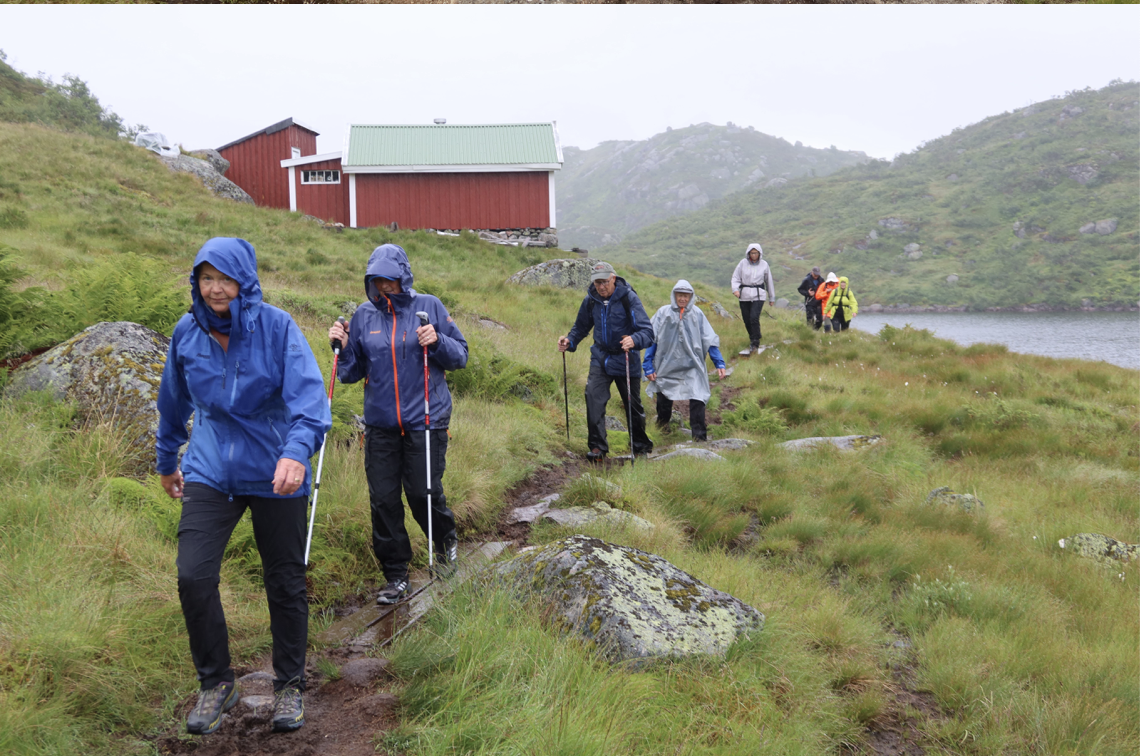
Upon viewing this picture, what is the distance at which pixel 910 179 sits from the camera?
6304 inches

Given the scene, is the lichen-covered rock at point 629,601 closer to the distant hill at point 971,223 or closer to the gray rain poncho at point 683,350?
the gray rain poncho at point 683,350

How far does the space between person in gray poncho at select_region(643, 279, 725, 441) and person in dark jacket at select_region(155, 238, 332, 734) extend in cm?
651

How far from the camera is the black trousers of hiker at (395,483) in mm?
4891

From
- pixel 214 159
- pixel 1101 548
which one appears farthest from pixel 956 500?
pixel 214 159

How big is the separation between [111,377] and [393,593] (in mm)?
2948

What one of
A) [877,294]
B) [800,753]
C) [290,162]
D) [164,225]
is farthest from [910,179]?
[800,753]

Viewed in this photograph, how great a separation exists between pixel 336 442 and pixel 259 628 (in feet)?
8.37

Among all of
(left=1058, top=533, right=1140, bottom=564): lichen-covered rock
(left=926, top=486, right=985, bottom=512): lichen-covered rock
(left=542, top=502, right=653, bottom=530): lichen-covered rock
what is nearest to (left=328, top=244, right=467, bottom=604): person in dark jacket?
(left=542, top=502, right=653, bottom=530): lichen-covered rock

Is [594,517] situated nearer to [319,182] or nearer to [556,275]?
[556,275]

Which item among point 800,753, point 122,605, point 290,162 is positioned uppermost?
point 290,162

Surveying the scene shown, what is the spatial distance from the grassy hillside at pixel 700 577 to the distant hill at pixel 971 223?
2965 inches

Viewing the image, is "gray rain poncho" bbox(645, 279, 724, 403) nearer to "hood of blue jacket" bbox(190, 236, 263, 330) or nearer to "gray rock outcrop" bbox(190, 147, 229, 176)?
"hood of blue jacket" bbox(190, 236, 263, 330)

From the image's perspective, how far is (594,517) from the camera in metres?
5.88

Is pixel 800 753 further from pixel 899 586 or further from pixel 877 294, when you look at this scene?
pixel 877 294
